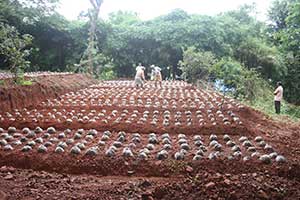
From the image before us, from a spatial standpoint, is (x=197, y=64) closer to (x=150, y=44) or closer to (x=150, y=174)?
(x=150, y=44)

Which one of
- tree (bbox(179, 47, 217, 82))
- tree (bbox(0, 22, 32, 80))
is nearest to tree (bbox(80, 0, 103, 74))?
tree (bbox(179, 47, 217, 82))

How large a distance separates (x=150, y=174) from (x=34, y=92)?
6.09 m

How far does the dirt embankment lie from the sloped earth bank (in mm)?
2406

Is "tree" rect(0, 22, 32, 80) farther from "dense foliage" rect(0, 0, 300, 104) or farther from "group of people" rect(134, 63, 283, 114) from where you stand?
"dense foliage" rect(0, 0, 300, 104)

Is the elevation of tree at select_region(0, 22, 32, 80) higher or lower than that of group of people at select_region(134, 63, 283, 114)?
higher

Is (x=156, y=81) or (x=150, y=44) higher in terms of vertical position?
(x=150, y=44)

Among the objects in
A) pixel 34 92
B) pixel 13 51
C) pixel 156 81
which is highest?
pixel 13 51

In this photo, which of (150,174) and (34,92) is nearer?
(150,174)

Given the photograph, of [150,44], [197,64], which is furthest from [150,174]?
[150,44]

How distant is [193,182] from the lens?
3717 millimetres

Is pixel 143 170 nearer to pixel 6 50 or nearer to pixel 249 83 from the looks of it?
pixel 6 50

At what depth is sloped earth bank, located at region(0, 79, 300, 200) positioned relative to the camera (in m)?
3.50

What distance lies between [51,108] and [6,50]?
1959 millimetres

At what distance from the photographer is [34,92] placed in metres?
10.0
